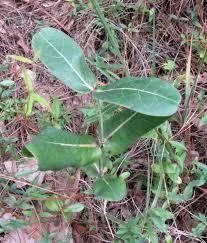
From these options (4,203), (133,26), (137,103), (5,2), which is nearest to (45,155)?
(137,103)

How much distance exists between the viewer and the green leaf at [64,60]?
47.5 inches

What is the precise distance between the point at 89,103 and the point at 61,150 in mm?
795

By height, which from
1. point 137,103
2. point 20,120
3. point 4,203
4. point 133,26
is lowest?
point 4,203

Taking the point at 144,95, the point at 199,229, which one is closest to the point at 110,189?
the point at 144,95

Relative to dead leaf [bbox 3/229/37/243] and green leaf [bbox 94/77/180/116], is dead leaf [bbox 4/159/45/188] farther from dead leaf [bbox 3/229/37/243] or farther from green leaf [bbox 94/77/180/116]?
green leaf [bbox 94/77/180/116]

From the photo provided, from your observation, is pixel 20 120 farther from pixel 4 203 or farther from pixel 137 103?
pixel 137 103

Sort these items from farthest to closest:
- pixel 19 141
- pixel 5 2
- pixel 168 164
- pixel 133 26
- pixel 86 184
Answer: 1. pixel 5 2
2. pixel 133 26
3. pixel 19 141
4. pixel 86 184
5. pixel 168 164

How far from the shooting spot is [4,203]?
64.4 inches

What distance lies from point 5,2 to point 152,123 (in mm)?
1412

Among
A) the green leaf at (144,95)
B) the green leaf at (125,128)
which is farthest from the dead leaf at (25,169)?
the green leaf at (144,95)

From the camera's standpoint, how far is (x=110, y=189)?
4.15ft

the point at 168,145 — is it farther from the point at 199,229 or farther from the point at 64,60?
the point at 64,60

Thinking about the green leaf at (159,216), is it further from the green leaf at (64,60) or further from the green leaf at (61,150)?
the green leaf at (64,60)

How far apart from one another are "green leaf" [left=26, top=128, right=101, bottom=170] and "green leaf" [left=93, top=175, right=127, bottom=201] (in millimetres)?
108
